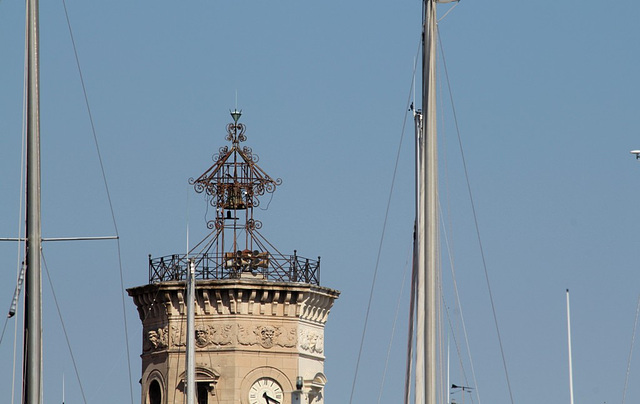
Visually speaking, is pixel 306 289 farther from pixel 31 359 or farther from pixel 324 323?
pixel 31 359

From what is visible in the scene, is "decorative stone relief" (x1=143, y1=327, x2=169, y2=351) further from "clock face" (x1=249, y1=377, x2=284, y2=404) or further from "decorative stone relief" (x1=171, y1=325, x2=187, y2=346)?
"clock face" (x1=249, y1=377, x2=284, y2=404)

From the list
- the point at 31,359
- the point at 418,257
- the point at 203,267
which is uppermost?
the point at 203,267

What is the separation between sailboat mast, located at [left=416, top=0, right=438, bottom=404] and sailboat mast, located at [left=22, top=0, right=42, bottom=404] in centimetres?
809

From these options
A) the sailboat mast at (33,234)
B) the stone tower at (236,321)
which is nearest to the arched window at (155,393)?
the stone tower at (236,321)

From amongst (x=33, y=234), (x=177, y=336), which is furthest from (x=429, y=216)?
(x=177, y=336)

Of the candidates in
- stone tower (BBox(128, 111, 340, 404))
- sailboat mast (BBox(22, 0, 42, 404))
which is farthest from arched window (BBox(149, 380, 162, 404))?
sailboat mast (BBox(22, 0, 42, 404))

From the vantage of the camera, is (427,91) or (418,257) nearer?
(427,91)

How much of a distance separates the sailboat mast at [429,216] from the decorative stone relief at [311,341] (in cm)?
1376

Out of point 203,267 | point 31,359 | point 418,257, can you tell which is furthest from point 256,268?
point 31,359

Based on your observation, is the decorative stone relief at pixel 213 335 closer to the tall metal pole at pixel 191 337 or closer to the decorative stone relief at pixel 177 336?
the decorative stone relief at pixel 177 336

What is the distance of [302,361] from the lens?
57.1 meters

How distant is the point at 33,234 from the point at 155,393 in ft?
78.2

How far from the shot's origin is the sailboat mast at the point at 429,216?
38531mm

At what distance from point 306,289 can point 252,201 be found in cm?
302
